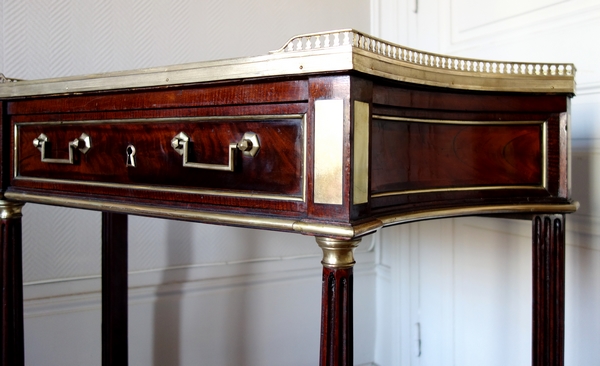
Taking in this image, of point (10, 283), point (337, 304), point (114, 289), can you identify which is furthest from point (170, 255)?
point (337, 304)

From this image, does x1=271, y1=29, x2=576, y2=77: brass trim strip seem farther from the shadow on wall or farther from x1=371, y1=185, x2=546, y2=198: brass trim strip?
the shadow on wall

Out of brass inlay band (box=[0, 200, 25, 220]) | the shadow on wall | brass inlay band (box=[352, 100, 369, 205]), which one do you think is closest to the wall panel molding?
brass inlay band (box=[352, 100, 369, 205])

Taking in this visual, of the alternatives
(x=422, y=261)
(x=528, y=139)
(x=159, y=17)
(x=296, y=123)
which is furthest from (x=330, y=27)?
(x=296, y=123)

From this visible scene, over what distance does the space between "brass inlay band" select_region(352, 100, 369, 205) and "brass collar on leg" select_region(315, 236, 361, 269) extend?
4cm

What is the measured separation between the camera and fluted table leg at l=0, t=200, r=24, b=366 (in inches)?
→ 29.9

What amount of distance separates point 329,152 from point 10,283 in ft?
1.85

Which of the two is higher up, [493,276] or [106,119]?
[106,119]

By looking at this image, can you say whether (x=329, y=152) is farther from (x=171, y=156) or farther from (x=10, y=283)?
(x=10, y=283)

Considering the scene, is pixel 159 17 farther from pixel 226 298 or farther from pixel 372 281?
pixel 372 281

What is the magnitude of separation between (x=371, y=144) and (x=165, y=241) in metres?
0.73

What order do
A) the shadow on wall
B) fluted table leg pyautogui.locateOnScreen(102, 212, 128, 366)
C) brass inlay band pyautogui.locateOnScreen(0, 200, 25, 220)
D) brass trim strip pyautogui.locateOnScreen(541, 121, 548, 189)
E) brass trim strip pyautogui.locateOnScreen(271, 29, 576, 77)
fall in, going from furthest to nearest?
the shadow on wall < fluted table leg pyautogui.locateOnScreen(102, 212, 128, 366) < brass inlay band pyautogui.locateOnScreen(0, 200, 25, 220) < brass trim strip pyautogui.locateOnScreen(541, 121, 548, 189) < brass trim strip pyautogui.locateOnScreen(271, 29, 576, 77)

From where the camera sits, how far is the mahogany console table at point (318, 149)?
18.1 inches

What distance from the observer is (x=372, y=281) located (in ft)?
4.42

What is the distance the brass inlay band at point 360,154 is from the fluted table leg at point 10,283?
545 mm
